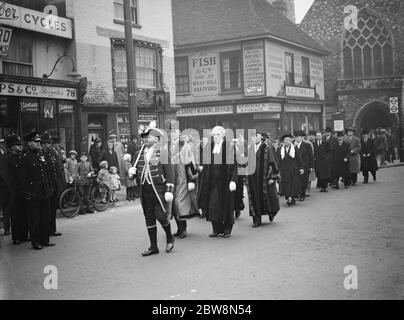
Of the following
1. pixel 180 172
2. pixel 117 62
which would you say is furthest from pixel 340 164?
pixel 117 62

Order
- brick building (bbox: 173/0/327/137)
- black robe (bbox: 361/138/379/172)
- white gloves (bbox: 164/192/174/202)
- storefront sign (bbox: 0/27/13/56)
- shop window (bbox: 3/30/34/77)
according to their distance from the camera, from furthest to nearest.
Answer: brick building (bbox: 173/0/327/137), black robe (bbox: 361/138/379/172), shop window (bbox: 3/30/34/77), storefront sign (bbox: 0/27/13/56), white gloves (bbox: 164/192/174/202)

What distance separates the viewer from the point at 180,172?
956 cm

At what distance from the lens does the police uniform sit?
7812 mm

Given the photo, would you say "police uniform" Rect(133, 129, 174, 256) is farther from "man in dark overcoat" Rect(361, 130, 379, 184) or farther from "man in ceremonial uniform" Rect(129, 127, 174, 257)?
"man in dark overcoat" Rect(361, 130, 379, 184)

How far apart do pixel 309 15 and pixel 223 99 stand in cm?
1322

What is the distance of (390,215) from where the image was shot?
1052cm

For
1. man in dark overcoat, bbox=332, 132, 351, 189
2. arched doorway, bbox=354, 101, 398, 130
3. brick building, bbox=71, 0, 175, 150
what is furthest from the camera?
arched doorway, bbox=354, 101, 398, 130

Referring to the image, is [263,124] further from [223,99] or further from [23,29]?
[23,29]

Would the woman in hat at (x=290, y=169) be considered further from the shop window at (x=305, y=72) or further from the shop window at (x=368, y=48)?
the shop window at (x=368, y=48)

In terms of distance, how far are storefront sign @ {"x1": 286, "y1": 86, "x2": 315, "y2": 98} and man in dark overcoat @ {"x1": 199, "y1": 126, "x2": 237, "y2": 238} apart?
2003 centimetres

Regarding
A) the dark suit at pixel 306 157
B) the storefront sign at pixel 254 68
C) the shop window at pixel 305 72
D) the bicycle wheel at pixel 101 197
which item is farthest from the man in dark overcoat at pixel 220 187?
the shop window at pixel 305 72

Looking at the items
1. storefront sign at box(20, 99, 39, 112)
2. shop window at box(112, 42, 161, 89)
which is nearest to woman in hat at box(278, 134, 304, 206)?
storefront sign at box(20, 99, 39, 112)
